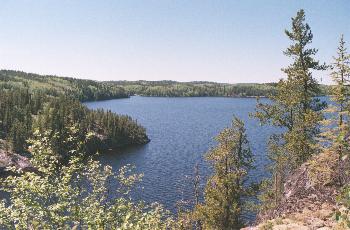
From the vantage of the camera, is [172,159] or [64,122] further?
[64,122]

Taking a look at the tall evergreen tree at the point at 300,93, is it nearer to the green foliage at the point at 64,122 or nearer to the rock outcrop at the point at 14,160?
the rock outcrop at the point at 14,160

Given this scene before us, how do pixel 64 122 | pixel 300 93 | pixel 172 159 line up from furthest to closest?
pixel 64 122, pixel 172 159, pixel 300 93

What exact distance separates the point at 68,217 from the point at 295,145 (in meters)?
29.7

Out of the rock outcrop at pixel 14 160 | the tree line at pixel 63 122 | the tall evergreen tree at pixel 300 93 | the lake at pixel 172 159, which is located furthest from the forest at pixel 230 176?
the tree line at pixel 63 122

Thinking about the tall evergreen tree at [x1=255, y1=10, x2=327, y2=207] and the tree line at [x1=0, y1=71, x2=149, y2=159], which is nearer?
the tall evergreen tree at [x1=255, y1=10, x2=327, y2=207]

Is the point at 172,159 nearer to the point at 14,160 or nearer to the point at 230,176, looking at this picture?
the point at 14,160

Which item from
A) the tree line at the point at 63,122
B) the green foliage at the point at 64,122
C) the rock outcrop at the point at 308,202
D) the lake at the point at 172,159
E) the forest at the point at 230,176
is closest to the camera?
the forest at the point at 230,176

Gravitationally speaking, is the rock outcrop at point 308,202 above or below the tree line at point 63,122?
above

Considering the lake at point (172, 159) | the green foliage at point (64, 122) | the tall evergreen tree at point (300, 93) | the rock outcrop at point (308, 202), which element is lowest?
the lake at point (172, 159)

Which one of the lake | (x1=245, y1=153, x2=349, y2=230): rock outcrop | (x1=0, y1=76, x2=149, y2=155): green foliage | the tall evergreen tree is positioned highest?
the tall evergreen tree

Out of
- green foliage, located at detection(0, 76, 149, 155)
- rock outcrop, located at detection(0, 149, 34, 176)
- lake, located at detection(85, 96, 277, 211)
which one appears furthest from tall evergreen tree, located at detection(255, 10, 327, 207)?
green foliage, located at detection(0, 76, 149, 155)

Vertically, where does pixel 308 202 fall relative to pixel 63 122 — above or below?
above

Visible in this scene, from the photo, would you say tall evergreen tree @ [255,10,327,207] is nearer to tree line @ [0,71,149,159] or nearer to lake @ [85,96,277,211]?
lake @ [85,96,277,211]

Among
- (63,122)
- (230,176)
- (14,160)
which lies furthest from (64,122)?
(230,176)
